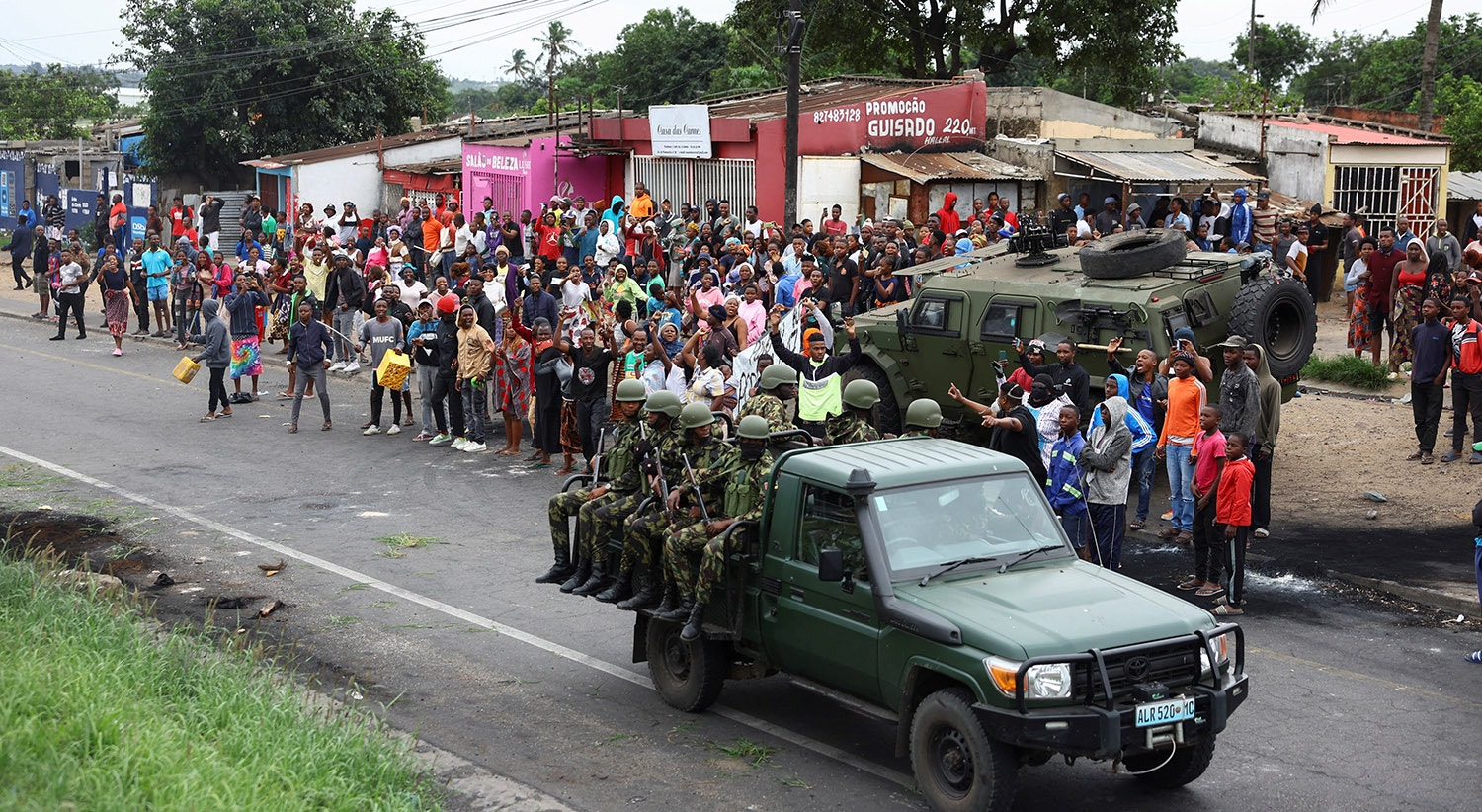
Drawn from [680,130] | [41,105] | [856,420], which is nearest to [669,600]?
[856,420]

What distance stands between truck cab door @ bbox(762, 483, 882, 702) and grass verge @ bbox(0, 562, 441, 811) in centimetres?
215

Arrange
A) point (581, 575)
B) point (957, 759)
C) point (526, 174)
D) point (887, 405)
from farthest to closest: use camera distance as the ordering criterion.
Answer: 1. point (526, 174)
2. point (887, 405)
3. point (581, 575)
4. point (957, 759)

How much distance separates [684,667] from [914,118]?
787 inches

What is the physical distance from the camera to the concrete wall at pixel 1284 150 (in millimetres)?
27422

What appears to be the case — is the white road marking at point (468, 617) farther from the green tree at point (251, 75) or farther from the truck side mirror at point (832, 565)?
the green tree at point (251, 75)

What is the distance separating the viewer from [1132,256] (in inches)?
599

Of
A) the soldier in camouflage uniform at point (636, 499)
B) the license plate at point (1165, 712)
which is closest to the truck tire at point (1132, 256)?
the soldier in camouflage uniform at point (636, 499)

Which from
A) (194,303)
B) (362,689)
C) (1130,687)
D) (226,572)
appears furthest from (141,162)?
(1130,687)

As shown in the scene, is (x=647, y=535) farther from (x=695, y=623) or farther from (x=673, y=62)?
(x=673, y=62)

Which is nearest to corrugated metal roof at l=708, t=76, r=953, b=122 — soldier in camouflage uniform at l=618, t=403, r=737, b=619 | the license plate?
soldier in camouflage uniform at l=618, t=403, r=737, b=619

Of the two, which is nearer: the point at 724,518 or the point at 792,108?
the point at 724,518

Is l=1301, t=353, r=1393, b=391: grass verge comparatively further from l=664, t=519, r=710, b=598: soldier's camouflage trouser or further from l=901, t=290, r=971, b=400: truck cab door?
l=664, t=519, r=710, b=598: soldier's camouflage trouser

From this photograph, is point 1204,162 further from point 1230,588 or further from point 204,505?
point 204,505

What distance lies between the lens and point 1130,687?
23.7 feet
